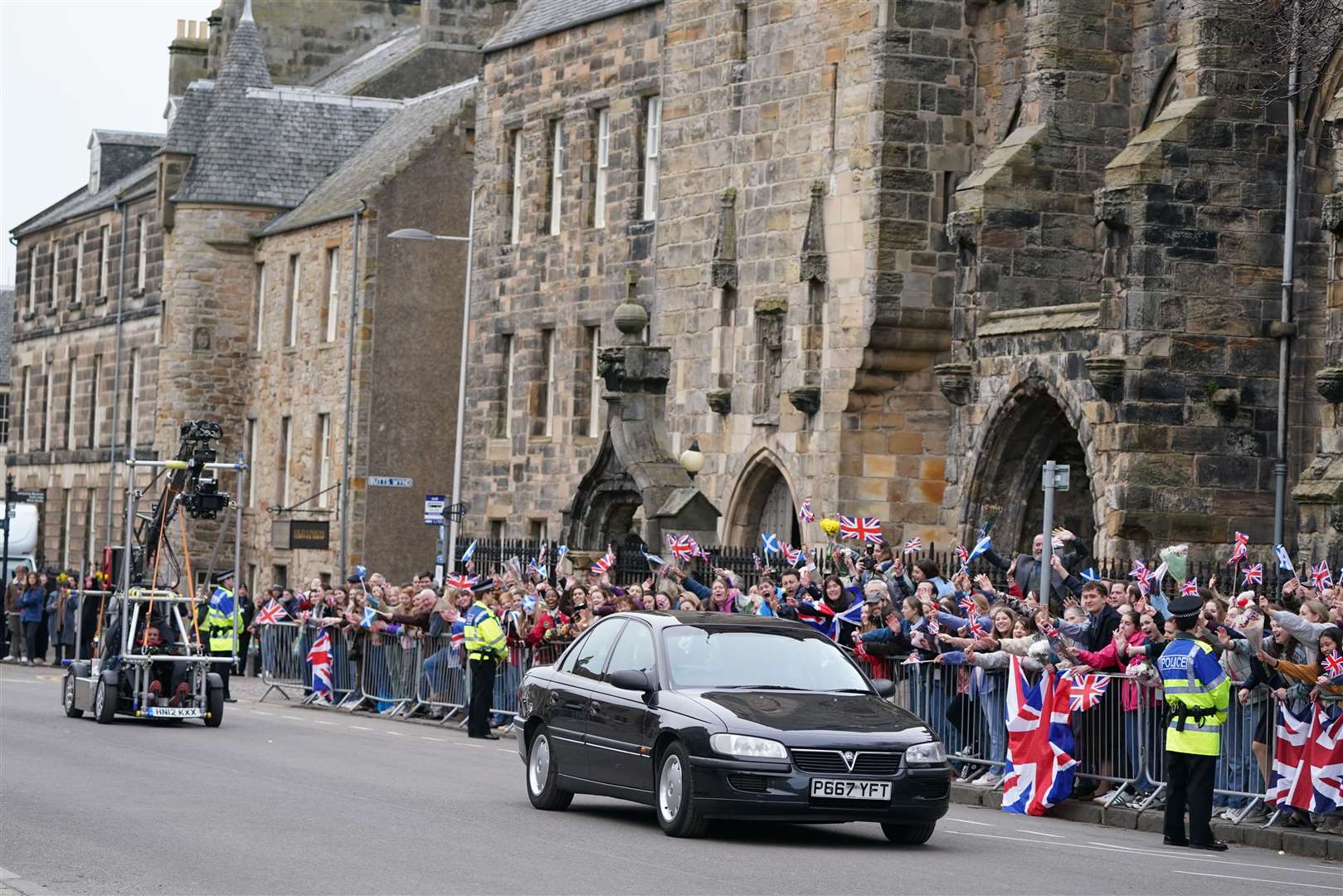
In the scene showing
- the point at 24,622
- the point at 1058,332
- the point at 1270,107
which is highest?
the point at 1270,107

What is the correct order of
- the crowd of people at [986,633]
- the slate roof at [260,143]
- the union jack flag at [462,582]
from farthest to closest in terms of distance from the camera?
the slate roof at [260,143] < the union jack flag at [462,582] < the crowd of people at [986,633]

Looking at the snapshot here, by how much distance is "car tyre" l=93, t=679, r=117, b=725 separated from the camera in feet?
83.6

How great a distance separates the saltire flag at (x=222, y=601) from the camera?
31.5m

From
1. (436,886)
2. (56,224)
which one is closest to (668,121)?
(436,886)

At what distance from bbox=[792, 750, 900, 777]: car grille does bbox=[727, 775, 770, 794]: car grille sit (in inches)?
8.8

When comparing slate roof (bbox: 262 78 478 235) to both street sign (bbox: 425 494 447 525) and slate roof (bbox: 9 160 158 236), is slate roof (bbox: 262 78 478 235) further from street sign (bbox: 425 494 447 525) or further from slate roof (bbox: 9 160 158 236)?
street sign (bbox: 425 494 447 525)

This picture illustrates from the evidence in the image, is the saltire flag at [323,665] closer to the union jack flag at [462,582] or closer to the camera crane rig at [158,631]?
the union jack flag at [462,582]

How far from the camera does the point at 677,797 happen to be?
1539 centimetres

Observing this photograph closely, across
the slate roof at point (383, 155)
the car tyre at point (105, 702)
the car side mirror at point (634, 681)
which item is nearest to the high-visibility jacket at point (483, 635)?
the car tyre at point (105, 702)

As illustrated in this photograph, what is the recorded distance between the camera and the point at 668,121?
36.6 meters

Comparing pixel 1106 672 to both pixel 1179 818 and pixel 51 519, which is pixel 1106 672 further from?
pixel 51 519

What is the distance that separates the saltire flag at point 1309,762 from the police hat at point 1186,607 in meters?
1.04

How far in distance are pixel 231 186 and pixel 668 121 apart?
19956mm

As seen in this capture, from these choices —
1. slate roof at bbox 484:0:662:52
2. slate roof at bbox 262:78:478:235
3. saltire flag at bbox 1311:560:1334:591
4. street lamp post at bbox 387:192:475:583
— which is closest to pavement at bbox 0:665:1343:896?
saltire flag at bbox 1311:560:1334:591
